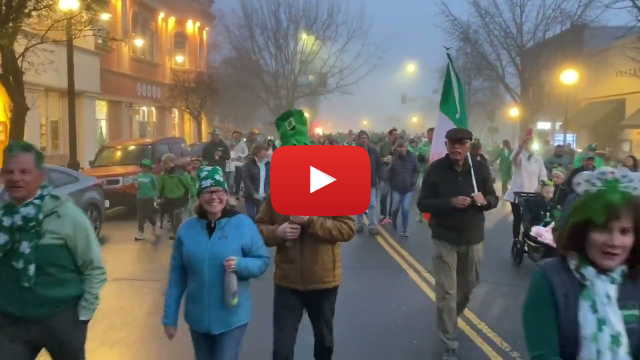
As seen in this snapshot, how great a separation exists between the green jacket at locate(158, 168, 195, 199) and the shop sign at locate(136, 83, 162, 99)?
22.3 m

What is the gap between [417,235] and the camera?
1328 centimetres

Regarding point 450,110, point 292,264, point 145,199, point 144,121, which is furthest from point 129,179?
point 144,121

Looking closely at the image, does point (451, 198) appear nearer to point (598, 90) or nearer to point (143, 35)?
point (143, 35)

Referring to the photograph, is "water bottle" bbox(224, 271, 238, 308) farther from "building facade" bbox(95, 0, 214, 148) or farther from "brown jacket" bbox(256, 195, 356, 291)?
"building facade" bbox(95, 0, 214, 148)

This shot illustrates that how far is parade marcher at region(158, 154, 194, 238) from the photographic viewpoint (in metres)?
12.4

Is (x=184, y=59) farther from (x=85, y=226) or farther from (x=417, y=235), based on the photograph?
(x=85, y=226)

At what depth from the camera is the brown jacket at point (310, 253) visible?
4406 millimetres

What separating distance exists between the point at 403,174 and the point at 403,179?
0.35 ft

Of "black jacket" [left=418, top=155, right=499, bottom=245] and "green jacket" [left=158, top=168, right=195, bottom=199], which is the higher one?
"black jacket" [left=418, top=155, right=499, bottom=245]

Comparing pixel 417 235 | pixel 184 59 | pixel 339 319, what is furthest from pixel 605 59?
pixel 339 319

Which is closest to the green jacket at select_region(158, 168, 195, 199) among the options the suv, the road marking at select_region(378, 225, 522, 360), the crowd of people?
the suv

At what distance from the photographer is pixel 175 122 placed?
40.8 metres

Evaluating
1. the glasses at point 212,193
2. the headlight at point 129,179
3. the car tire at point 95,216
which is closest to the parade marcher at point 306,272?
the glasses at point 212,193

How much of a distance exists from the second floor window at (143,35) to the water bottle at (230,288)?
2962 cm
